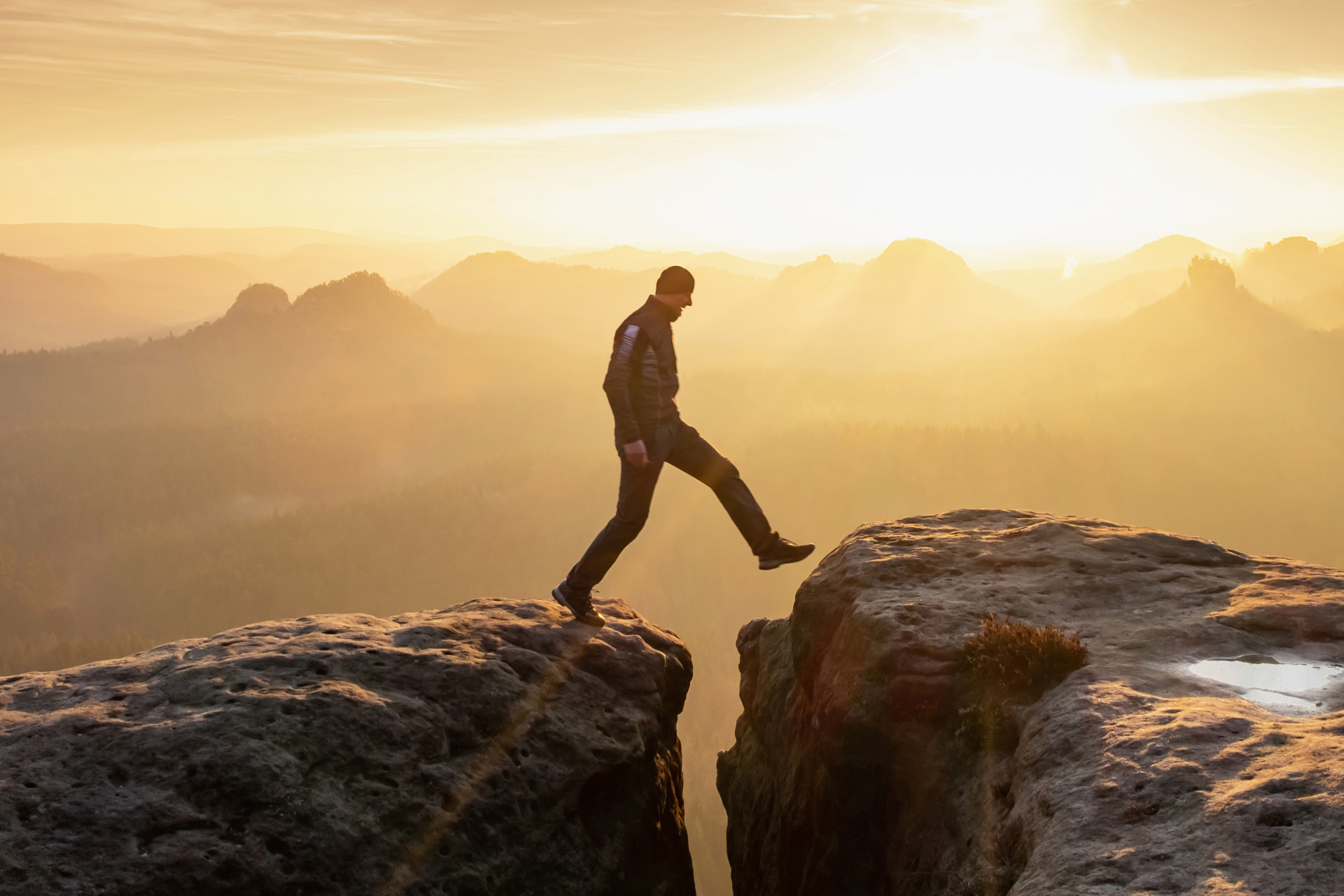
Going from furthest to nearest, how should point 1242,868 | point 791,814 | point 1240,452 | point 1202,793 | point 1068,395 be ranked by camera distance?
1. point 1068,395
2. point 1240,452
3. point 791,814
4. point 1202,793
5. point 1242,868

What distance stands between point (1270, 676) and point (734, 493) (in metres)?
5.06

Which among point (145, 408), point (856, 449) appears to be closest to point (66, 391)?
point (145, 408)

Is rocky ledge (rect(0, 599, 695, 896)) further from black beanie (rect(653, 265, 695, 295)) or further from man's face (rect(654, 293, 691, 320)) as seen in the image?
black beanie (rect(653, 265, 695, 295))

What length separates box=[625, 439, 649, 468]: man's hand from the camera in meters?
8.09

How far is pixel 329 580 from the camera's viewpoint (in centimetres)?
10844

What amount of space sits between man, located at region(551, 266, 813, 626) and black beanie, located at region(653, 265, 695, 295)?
0.01 m

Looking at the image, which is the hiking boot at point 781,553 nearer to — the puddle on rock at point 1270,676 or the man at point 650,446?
the man at point 650,446

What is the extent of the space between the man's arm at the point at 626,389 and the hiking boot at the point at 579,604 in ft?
6.28

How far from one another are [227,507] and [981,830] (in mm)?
152662

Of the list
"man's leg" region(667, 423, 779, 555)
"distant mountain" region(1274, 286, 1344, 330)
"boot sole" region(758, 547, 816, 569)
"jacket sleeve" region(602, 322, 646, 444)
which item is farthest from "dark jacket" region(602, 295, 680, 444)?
"distant mountain" region(1274, 286, 1344, 330)

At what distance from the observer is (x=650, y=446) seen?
27.8 feet

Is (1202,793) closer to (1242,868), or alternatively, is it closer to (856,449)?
(1242,868)

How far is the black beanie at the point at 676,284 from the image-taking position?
840 cm

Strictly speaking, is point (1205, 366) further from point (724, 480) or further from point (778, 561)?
point (724, 480)
